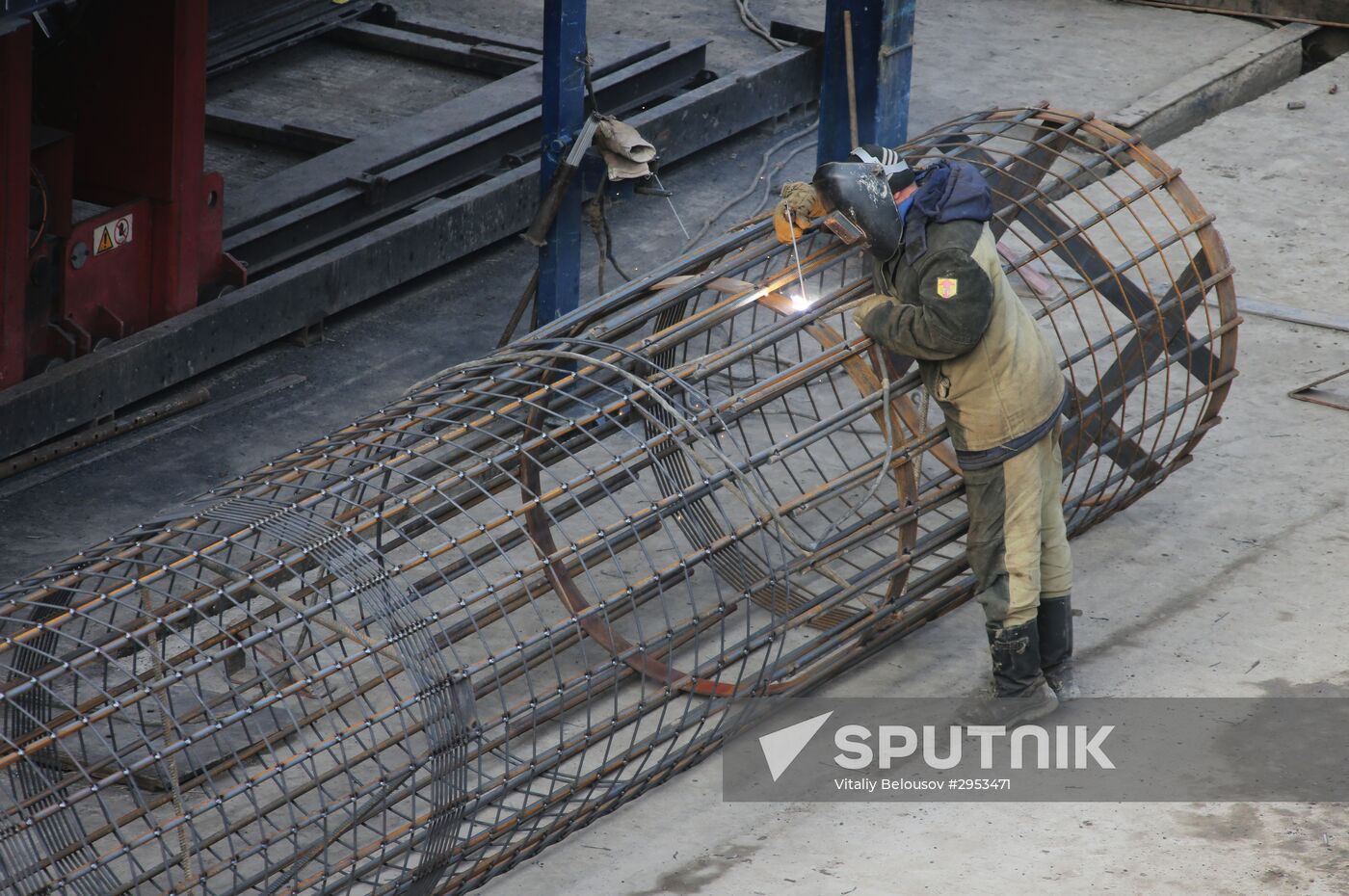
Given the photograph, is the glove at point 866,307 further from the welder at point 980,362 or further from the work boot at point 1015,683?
the work boot at point 1015,683

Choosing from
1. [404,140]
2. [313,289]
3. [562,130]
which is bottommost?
[313,289]

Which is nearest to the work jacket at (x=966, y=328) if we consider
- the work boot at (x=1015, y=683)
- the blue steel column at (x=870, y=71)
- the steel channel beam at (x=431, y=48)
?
the work boot at (x=1015, y=683)

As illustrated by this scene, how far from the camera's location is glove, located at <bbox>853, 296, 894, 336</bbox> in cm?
522

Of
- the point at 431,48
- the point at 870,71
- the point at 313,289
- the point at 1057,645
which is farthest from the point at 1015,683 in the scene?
the point at 431,48

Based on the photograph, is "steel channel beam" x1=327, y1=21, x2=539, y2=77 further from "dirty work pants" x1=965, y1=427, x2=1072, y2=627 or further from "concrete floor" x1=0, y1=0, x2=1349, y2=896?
"dirty work pants" x1=965, y1=427, x2=1072, y2=627

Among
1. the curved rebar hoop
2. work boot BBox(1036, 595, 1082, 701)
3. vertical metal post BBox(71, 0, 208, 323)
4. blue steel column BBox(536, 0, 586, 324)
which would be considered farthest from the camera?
vertical metal post BBox(71, 0, 208, 323)

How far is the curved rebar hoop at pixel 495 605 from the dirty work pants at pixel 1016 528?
0.53ft

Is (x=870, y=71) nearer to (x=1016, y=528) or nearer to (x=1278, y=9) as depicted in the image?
(x=1016, y=528)

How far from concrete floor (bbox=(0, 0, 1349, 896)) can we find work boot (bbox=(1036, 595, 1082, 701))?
0.39 feet

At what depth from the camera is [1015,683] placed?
5438mm

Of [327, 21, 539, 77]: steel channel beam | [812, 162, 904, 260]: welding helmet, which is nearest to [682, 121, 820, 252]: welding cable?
[327, 21, 539, 77]: steel channel beam

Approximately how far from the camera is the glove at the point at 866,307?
5.22 metres

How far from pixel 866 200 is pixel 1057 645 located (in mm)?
1437

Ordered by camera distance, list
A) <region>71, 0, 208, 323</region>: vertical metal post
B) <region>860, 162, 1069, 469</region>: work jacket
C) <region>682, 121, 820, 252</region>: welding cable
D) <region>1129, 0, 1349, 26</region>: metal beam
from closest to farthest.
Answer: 1. <region>860, 162, 1069, 469</region>: work jacket
2. <region>71, 0, 208, 323</region>: vertical metal post
3. <region>682, 121, 820, 252</region>: welding cable
4. <region>1129, 0, 1349, 26</region>: metal beam
